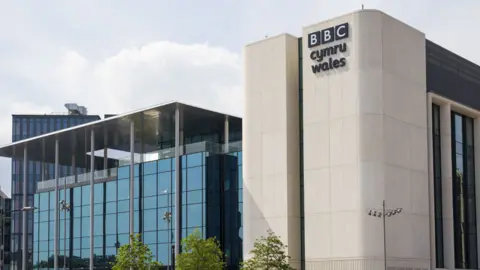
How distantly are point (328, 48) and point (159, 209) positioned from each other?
24130mm

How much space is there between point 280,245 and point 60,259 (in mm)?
36086

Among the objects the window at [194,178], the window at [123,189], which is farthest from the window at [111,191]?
the window at [194,178]

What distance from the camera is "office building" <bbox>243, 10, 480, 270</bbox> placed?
55312mm

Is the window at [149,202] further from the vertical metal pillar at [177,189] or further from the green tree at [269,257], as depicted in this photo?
the green tree at [269,257]

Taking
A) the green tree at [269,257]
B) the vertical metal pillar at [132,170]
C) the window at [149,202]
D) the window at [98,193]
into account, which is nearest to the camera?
the green tree at [269,257]

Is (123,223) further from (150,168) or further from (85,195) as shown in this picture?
(85,195)

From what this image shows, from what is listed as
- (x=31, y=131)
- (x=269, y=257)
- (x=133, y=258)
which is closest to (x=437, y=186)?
(x=269, y=257)

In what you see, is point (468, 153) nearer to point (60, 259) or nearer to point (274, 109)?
point (274, 109)

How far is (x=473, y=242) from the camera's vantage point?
6575cm

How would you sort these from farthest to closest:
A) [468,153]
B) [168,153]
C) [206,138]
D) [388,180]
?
[206,138]
[168,153]
[468,153]
[388,180]

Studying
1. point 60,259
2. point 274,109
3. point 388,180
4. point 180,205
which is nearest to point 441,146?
point 388,180

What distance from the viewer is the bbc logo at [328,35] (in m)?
56.8

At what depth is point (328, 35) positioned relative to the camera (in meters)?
57.7

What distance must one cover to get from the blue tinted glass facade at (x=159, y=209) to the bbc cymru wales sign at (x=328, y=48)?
1462 centimetres
